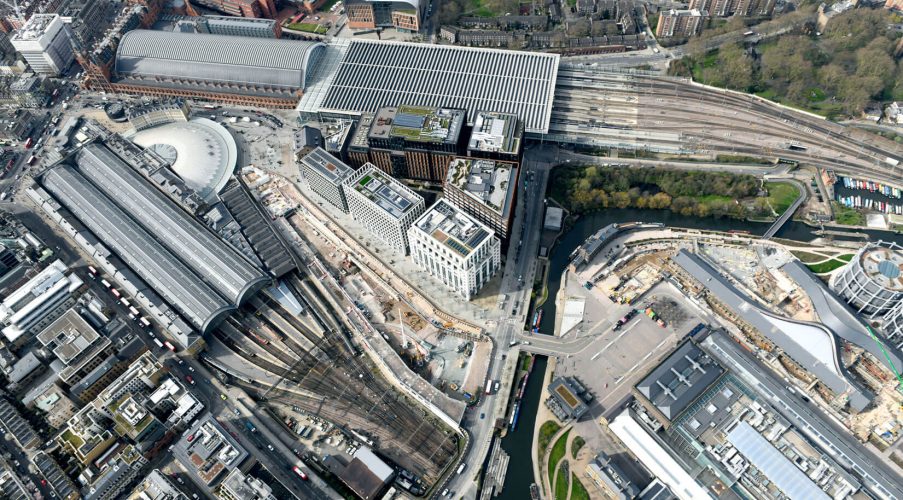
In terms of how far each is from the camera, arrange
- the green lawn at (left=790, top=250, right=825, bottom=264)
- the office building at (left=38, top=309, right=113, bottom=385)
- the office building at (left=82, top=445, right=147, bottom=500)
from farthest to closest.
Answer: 1. the green lawn at (left=790, top=250, right=825, bottom=264)
2. the office building at (left=38, top=309, right=113, bottom=385)
3. the office building at (left=82, top=445, right=147, bottom=500)

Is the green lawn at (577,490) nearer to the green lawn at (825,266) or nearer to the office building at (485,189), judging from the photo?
the office building at (485,189)

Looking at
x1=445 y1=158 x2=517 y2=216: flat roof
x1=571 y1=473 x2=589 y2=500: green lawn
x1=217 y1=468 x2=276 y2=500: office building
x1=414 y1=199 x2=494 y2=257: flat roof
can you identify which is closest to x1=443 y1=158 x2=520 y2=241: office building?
x1=445 y1=158 x2=517 y2=216: flat roof

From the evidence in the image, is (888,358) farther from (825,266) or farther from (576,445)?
(576,445)

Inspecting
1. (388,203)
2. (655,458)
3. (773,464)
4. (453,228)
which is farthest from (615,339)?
(388,203)

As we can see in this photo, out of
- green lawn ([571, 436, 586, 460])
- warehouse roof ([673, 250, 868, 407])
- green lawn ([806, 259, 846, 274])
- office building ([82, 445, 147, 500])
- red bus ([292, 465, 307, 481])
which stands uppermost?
green lawn ([806, 259, 846, 274])

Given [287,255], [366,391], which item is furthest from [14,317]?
[366,391]

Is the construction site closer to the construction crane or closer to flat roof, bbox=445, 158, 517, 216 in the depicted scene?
the construction crane

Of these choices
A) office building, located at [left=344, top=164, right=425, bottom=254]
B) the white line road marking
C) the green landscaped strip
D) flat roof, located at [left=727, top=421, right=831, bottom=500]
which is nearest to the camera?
flat roof, located at [left=727, top=421, right=831, bottom=500]
